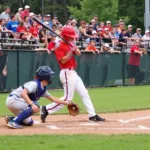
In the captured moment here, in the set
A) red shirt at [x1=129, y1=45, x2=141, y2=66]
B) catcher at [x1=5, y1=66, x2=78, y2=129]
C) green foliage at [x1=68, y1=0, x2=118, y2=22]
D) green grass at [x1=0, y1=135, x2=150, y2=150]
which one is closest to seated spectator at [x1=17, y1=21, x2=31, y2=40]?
red shirt at [x1=129, y1=45, x2=141, y2=66]

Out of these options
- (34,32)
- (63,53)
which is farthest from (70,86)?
(34,32)

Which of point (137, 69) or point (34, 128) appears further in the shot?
point (137, 69)

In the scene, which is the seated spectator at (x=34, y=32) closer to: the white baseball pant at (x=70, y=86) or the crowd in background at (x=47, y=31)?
the crowd in background at (x=47, y=31)

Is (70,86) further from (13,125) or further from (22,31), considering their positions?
(22,31)

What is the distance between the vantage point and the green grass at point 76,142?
23.7 feet

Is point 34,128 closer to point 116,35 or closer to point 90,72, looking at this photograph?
point 90,72

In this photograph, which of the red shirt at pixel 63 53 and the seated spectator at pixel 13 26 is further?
the seated spectator at pixel 13 26

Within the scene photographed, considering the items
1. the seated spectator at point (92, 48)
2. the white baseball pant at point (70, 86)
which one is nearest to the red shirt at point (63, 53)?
the white baseball pant at point (70, 86)

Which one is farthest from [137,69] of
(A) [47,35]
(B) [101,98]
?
(B) [101,98]

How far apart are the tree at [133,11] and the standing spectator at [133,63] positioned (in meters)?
26.1

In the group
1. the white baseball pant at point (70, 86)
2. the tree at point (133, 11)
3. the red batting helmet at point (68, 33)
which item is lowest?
the white baseball pant at point (70, 86)

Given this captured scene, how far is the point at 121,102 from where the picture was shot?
51.0 feet

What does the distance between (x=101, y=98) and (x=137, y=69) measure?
819cm

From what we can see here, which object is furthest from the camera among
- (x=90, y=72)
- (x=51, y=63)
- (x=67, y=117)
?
(x=90, y=72)
